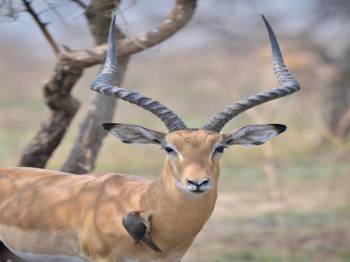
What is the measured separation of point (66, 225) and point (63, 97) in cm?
219

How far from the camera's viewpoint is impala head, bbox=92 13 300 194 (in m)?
5.49

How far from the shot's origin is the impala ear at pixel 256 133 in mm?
5968

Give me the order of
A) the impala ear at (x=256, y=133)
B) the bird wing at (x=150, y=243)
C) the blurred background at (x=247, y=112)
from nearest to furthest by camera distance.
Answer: the bird wing at (x=150, y=243)
the impala ear at (x=256, y=133)
the blurred background at (x=247, y=112)

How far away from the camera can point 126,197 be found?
19.9 feet

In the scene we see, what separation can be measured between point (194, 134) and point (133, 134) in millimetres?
505

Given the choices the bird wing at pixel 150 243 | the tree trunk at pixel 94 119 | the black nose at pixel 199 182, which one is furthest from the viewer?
the tree trunk at pixel 94 119

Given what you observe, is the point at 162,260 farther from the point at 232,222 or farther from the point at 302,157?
the point at 302,157

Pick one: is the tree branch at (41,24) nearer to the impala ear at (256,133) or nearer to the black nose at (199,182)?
the impala ear at (256,133)

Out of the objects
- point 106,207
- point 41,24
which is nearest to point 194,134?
point 106,207

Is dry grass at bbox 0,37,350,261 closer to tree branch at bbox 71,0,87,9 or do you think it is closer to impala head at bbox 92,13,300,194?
tree branch at bbox 71,0,87,9

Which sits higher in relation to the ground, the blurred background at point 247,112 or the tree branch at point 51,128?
the blurred background at point 247,112

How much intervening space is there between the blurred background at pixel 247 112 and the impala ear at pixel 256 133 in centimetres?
179

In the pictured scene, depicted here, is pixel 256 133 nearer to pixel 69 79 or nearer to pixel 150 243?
pixel 150 243

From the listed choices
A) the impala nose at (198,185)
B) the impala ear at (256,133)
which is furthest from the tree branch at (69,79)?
the impala nose at (198,185)
